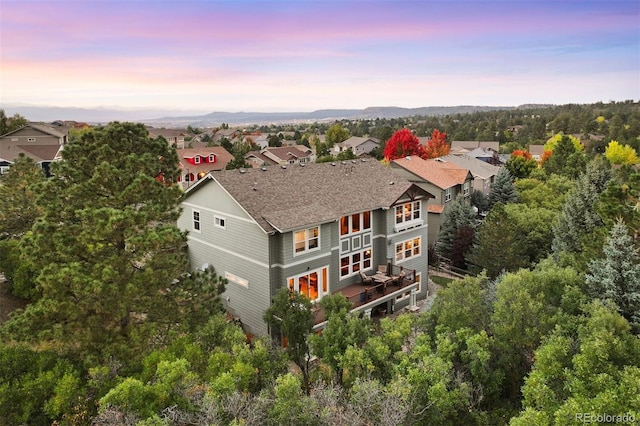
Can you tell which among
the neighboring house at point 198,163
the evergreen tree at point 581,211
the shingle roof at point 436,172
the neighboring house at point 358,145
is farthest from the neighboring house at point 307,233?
the neighboring house at point 358,145

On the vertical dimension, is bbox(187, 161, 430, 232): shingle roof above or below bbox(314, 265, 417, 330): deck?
above

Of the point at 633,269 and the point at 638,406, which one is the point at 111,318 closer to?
the point at 638,406

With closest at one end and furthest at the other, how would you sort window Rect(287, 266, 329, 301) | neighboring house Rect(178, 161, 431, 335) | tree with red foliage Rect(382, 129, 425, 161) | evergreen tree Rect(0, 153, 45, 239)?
neighboring house Rect(178, 161, 431, 335), window Rect(287, 266, 329, 301), evergreen tree Rect(0, 153, 45, 239), tree with red foliage Rect(382, 129, 425, 161)

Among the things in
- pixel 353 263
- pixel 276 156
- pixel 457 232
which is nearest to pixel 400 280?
pixel 353 263

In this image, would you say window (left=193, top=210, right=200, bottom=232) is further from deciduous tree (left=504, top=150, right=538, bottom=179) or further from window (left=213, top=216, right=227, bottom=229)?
deciduous tree (left=504, top=150, right=538, bottom=179)

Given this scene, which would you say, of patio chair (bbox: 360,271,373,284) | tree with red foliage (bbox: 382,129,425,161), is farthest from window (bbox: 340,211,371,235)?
tree with red foliage (bbox: 382,129,425,161)

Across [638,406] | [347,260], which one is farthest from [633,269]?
[347,260]
